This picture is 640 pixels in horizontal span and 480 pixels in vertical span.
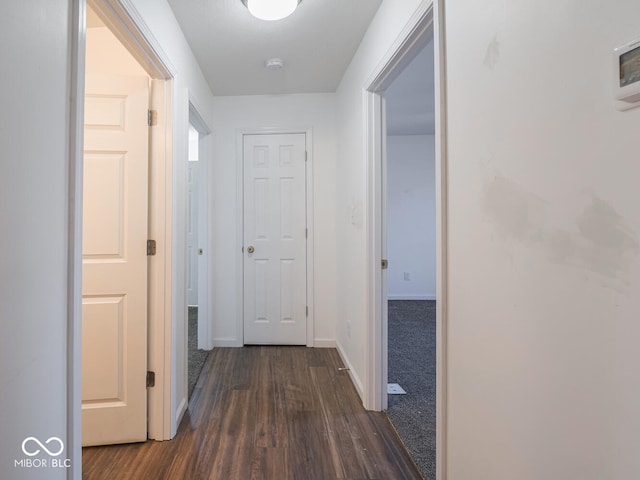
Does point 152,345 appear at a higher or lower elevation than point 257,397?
higher

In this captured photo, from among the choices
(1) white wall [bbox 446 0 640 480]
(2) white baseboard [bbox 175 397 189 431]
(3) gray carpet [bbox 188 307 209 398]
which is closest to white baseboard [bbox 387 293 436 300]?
(3) gray carpet [bbox 188 307 209 398]

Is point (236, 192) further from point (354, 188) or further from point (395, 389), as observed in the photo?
point (395, 389)

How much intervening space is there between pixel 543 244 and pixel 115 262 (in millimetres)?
1883

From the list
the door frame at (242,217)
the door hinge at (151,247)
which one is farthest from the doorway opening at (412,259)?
the door hinge at (151,247)

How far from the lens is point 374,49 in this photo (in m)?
1.93

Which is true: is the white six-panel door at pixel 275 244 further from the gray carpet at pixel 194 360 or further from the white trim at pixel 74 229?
the white trim at pixel 74 229

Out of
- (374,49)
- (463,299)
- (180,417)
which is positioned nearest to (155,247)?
(180,417)

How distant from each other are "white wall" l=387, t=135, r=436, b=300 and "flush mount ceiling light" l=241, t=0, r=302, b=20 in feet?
11.5

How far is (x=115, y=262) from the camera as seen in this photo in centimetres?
165

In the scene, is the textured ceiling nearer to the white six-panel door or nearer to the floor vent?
the white six-panel door

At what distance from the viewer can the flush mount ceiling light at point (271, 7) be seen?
5.49 feet

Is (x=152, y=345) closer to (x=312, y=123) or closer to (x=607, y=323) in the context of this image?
(x=607, y=323)

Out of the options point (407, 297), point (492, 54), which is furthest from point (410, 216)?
point (492, 54)

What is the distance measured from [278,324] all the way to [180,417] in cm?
133
